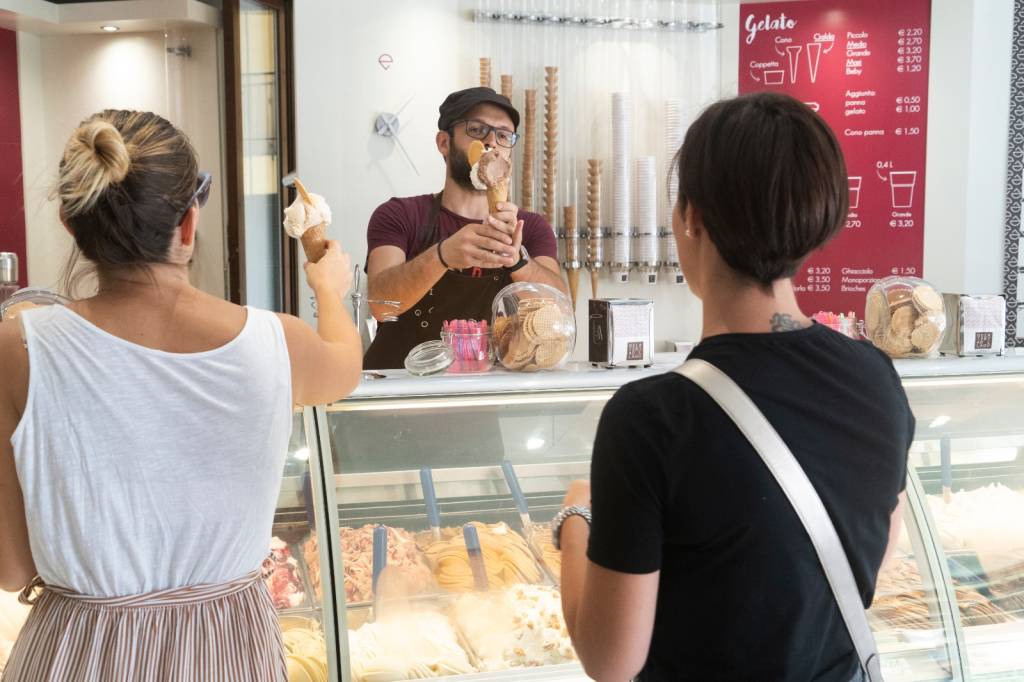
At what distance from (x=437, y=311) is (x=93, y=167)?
2.17 meters

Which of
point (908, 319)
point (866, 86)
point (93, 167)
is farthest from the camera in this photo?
point (866, 86)

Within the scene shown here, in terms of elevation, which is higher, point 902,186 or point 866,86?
point 866,86

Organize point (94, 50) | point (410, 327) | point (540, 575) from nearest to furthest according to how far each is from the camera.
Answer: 1. point (540, 575)
2. point (410, 327)
3. point (94, 50)

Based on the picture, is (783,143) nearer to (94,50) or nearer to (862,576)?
(862,576)

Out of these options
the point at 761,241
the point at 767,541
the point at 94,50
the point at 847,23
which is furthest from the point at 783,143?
the point at 94,50

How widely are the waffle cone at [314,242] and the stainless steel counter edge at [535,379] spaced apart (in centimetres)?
34

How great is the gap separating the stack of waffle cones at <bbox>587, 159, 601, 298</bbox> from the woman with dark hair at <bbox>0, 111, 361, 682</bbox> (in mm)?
3622

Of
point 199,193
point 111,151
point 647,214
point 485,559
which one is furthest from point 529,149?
point 111,151

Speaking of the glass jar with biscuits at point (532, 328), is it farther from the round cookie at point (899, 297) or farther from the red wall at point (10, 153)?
the red wall at point (10, 153)

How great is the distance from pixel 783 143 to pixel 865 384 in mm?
295

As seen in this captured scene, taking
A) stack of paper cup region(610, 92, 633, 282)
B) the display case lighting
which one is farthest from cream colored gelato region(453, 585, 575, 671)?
the display case lighting

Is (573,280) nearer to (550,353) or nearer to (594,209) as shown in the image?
(594,209)

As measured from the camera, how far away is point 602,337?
7.32ft

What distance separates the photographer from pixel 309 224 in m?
1.81
